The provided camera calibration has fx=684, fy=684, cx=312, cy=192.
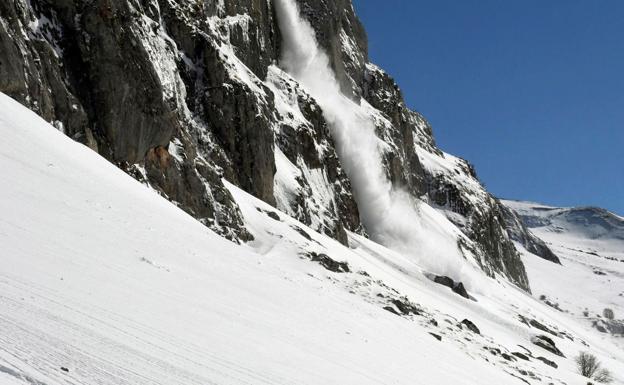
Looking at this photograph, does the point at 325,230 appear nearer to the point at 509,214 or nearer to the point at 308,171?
the point at 308,171

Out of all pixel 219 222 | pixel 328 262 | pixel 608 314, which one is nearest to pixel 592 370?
pixel 328 262

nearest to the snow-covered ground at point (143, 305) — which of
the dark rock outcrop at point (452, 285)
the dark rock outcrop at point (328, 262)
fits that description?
the dark rock outcrop at point (328, 262)

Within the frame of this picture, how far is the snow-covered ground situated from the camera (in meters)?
7.92

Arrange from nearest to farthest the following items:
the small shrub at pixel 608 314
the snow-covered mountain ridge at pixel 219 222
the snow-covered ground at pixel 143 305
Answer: the snow-covered ground at pixel 143 305 < the snow-covered mountain ridge at pixel 219 222 < the small shrub at pixel 608 314

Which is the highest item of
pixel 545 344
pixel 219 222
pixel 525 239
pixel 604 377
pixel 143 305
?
pixel 525 239

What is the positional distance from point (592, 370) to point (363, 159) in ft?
→ 117

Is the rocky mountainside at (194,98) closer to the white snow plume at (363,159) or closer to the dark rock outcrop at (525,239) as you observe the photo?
the white snow plume at (363,159)

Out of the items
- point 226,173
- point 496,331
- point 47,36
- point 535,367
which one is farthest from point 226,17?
point 535,367

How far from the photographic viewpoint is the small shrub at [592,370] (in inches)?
1599

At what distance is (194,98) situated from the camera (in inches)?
1672

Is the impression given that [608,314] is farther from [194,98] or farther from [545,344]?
[194,98]

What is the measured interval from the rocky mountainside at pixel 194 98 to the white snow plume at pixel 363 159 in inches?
56.8

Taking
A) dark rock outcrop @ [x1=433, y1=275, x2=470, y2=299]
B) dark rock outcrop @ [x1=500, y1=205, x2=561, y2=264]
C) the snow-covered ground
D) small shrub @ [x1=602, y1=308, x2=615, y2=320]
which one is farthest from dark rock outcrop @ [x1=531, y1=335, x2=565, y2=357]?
dark rock outcrop @ [x1=500, y1=205, x2=561, y2=264]

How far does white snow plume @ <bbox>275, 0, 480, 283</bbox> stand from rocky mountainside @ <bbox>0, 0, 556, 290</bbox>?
1.44m
